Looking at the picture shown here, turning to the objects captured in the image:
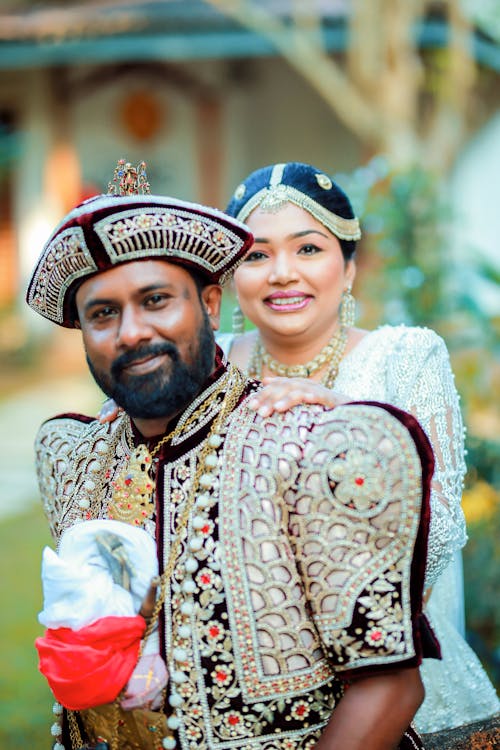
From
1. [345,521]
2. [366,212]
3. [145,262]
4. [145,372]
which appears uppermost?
[366,212]

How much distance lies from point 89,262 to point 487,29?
27.9ft

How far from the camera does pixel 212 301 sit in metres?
1.86

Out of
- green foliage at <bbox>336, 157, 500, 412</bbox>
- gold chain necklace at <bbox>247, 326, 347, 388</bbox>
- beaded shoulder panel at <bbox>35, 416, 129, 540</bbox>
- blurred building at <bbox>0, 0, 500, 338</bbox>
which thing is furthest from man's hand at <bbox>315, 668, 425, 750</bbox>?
blurred building at <bbox>0, 0, 500, 338</bbox>

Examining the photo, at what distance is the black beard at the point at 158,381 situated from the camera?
5.61 ft

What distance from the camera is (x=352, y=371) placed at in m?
2.80

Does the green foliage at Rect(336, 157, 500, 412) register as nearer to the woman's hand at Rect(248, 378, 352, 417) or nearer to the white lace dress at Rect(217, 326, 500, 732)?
the white lace dress at Rect(217, 326, 500, 732)

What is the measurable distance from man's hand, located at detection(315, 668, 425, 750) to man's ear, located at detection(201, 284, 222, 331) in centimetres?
72

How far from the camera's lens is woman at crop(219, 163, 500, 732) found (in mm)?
2596

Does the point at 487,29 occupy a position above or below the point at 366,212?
above

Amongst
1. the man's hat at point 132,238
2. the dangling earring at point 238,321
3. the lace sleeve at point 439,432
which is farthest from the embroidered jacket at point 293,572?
the dangling earring at point 238,321

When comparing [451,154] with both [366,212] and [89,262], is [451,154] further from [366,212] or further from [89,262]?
[89,262]

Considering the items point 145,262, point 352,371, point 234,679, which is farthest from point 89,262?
point 352,371

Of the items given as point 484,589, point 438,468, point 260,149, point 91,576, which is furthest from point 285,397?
point 260,149

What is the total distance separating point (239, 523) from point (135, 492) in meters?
0.25
